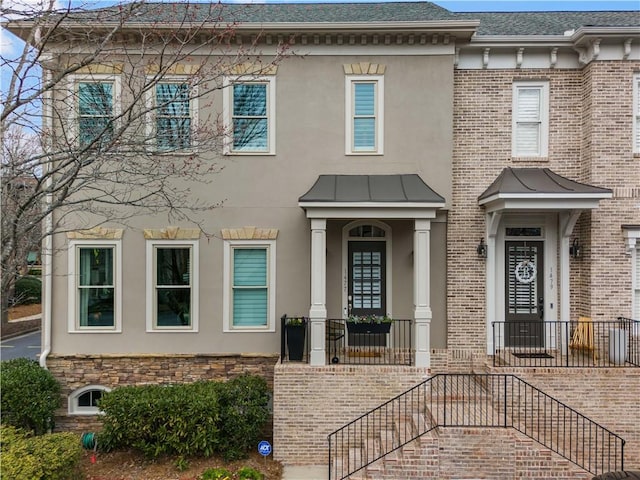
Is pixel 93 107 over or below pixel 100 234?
over

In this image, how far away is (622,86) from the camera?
331 inches

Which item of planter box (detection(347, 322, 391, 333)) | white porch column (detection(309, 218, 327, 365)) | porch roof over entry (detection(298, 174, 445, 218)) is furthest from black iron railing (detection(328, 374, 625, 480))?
porch roof over entry (detection(298, 174, 445, 218))

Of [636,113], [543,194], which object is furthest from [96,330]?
[636,113]

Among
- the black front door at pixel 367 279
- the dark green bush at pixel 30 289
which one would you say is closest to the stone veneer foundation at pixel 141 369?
the black front door at pixel 367 279

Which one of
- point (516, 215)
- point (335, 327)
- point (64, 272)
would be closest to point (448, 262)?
point (516, 215)

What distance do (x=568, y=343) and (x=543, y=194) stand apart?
3004 mm

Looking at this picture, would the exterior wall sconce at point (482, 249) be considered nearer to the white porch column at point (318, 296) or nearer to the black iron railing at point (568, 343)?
the black iron railing at point (568, 343)

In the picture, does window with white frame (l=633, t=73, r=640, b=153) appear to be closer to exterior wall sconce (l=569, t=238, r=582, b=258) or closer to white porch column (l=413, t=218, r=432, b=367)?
exterior wall sconce (l=569, t=238, r=582, b=258)

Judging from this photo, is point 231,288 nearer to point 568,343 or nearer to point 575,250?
point 568,343

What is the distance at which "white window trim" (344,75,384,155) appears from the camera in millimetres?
8633

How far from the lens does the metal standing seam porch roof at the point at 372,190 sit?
25.0 ft

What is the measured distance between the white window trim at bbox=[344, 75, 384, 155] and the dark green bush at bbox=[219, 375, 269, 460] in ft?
17.2

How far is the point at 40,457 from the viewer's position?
5406mm

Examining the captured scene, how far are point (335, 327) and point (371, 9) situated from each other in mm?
7607
